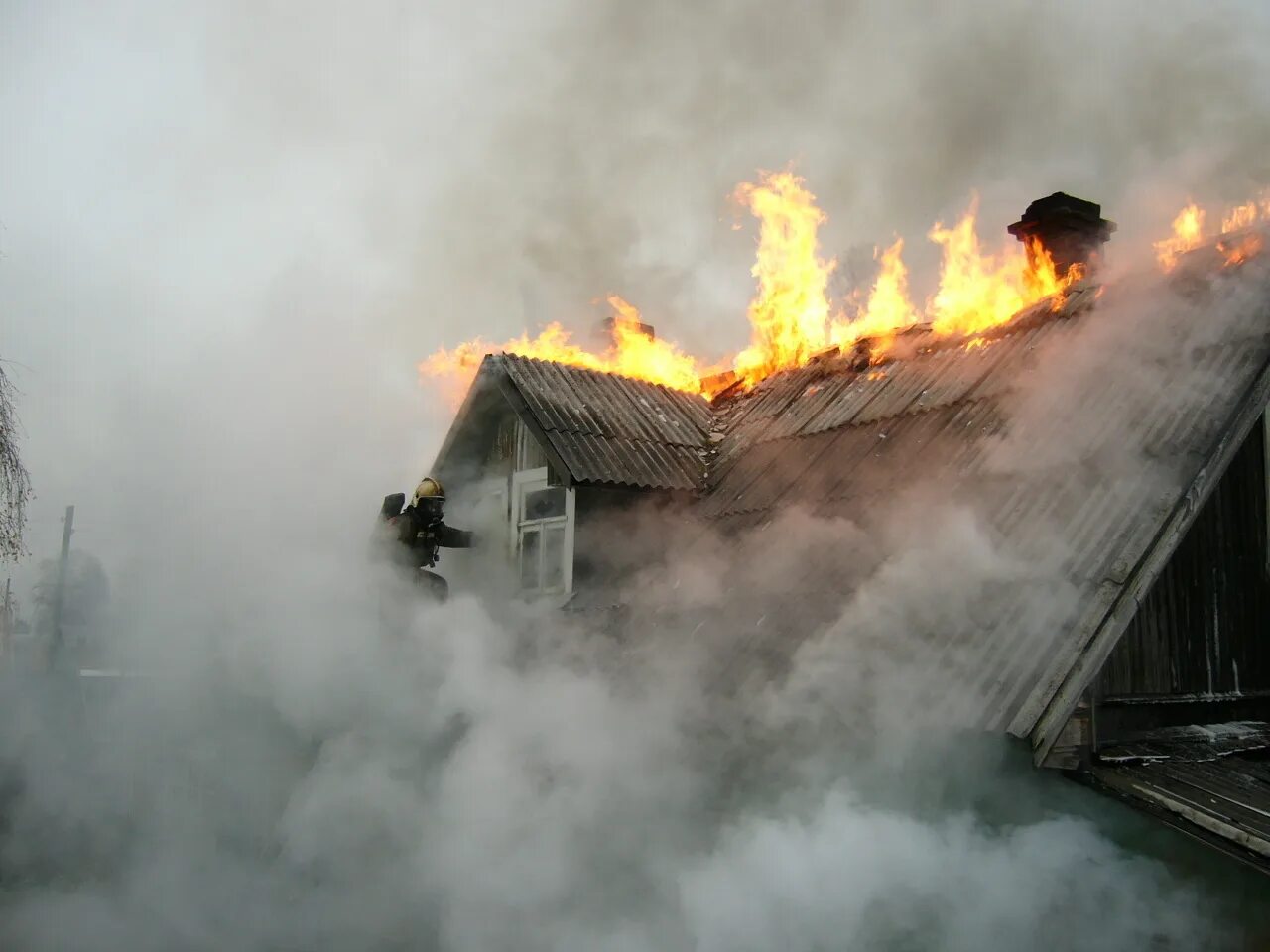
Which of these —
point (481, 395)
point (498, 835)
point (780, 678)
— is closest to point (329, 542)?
point (481, 395)

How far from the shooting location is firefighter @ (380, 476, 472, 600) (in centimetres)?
1079

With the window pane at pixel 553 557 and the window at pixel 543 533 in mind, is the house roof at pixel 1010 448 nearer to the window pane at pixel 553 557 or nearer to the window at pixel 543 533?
the window at pixel 543 533

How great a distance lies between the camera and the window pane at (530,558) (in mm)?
11117

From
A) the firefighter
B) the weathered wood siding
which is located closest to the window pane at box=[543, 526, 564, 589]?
the firefighter

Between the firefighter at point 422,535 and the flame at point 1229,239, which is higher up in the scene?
the flame at point 1229,239

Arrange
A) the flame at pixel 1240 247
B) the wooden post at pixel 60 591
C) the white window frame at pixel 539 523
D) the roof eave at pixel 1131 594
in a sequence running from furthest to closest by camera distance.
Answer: the wooden post at pixel 60 591, the white window frame at pixel 539 523, the flame at pixel 1240 247, the roof eave at pixel 1131 594

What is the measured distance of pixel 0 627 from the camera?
3055cm

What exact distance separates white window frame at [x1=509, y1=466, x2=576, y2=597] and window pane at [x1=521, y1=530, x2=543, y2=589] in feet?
0.13

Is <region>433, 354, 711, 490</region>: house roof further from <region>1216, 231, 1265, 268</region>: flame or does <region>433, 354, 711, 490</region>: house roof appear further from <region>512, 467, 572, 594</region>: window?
<region>1216, 231, 1265, 268</region>: flame

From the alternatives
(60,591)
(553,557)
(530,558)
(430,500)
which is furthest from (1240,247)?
(60,591)

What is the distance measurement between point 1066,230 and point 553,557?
7.03 metres

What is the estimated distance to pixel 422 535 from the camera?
35.7 feet

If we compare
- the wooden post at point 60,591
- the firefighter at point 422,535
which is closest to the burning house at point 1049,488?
the firefighter at point 422,535

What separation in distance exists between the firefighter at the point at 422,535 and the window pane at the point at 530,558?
877 mm
